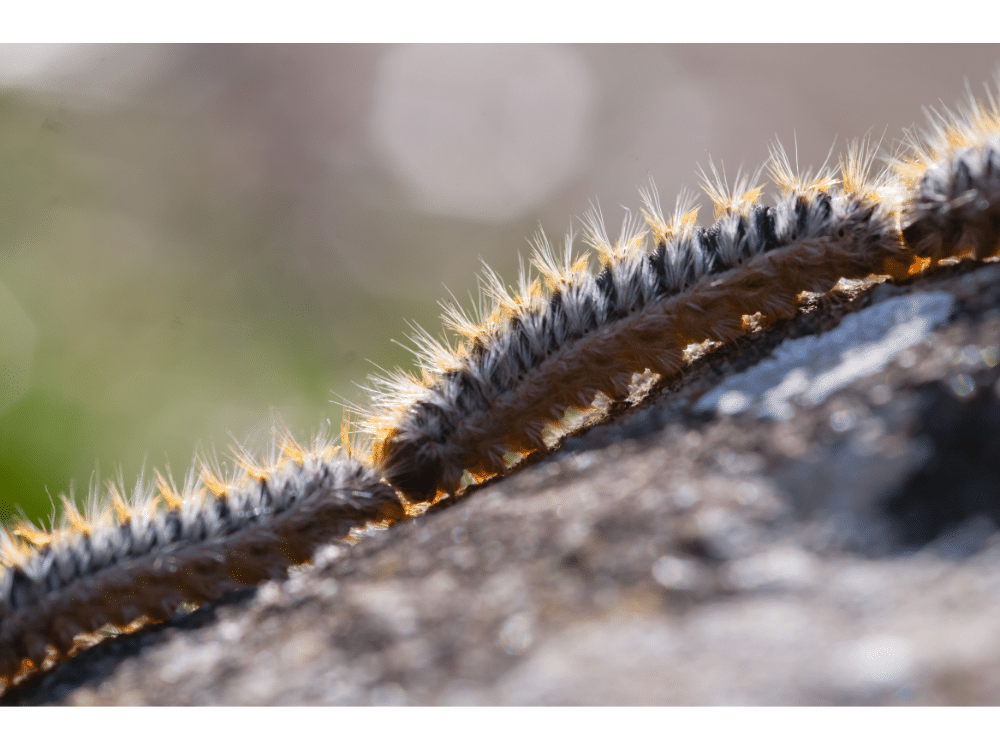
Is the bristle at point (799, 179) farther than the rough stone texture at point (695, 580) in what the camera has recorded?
Yes

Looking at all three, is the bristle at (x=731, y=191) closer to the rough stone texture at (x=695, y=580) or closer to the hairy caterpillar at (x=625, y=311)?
the hairy caterpillar at (x=625, y=311)

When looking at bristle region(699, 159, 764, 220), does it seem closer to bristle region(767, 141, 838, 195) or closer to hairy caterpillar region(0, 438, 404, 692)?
bristle region(767, 141, 838, 195)

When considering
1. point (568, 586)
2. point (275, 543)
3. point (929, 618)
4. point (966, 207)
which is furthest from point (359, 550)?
point (966, 207)

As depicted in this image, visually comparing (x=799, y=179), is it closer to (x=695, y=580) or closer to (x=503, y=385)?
(x=503, y=385)

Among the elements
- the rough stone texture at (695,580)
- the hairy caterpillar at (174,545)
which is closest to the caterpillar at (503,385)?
the hairy caterpillar at (174,545)

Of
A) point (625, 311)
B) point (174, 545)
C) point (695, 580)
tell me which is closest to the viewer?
point (695, 580)

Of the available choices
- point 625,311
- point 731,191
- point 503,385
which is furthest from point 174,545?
point 731,191
